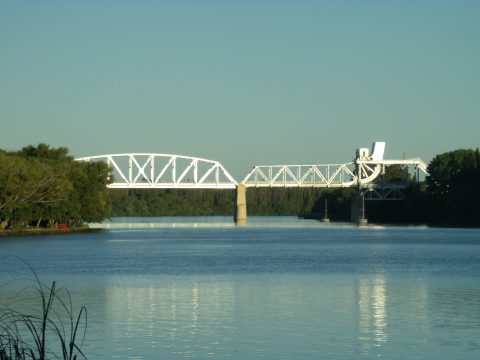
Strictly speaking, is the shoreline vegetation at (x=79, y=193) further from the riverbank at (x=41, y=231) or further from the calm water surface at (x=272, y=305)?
the calm water surface at (x=272, y=305)

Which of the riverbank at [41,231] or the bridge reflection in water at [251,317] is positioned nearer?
the bridge reflection in water at [251,317]

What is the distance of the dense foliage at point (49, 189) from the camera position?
103m

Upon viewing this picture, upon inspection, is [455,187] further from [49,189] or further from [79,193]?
[49,189]

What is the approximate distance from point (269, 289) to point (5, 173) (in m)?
63.4

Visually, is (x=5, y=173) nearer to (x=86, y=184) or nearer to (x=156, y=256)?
(x=86, y=184)

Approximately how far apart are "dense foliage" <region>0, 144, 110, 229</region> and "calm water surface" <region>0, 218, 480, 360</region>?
36.4 m

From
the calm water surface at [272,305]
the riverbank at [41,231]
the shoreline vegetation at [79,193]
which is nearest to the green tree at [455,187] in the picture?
the shoreline vegetation at [79,193]

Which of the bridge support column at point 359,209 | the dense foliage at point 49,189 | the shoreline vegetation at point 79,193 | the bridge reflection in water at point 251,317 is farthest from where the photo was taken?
the bridge support column at point 359,209

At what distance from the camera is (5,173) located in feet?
334

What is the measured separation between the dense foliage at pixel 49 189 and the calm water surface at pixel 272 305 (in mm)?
36398

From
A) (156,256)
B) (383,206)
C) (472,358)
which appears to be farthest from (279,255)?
(383,206)

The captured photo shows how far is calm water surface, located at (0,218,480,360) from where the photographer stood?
26.5 m

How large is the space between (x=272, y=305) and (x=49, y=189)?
75301 mm

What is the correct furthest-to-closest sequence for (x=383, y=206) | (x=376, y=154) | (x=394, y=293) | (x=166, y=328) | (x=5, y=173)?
1. (x=376, y=154)
2. (x=383, y=206)
3. (x=5, y=173)
4. (x=394, y=293)
5. (x=166, y=328)
